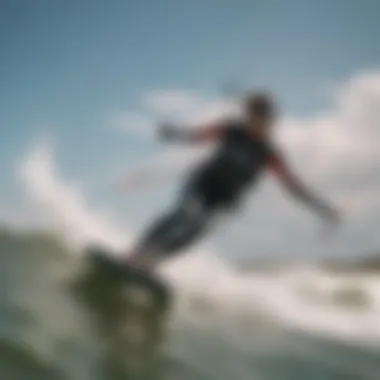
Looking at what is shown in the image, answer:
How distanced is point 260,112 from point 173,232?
282 millimetres

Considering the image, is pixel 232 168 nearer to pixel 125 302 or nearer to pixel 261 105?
pixel 261 105

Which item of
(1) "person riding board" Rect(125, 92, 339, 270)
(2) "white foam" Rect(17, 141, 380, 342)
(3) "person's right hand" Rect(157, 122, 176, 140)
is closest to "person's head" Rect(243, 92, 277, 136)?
(1) "person riding board" Rect(125, 92, 339, 270)

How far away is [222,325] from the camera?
4.93 feet

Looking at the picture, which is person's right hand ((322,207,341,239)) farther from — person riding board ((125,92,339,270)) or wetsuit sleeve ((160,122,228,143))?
wetsuit sleeve ((160,122,228,143))

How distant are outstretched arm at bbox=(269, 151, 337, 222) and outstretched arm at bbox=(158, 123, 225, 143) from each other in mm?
118

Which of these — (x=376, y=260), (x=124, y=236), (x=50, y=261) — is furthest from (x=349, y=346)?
(x=50, y=261)

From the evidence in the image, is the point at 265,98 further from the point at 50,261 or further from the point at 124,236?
the point at 50,261

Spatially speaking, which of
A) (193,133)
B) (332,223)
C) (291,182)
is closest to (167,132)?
(193,133)

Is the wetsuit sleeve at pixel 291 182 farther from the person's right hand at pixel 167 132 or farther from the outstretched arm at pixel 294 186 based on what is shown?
the person's right hand at pixel 167 132

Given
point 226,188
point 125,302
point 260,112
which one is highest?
point 260,112

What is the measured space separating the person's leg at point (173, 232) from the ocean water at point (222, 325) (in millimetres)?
35

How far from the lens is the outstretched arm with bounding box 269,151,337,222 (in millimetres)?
1514

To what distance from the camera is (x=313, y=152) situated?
1533 millimetres

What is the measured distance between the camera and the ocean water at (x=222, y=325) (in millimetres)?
1471
